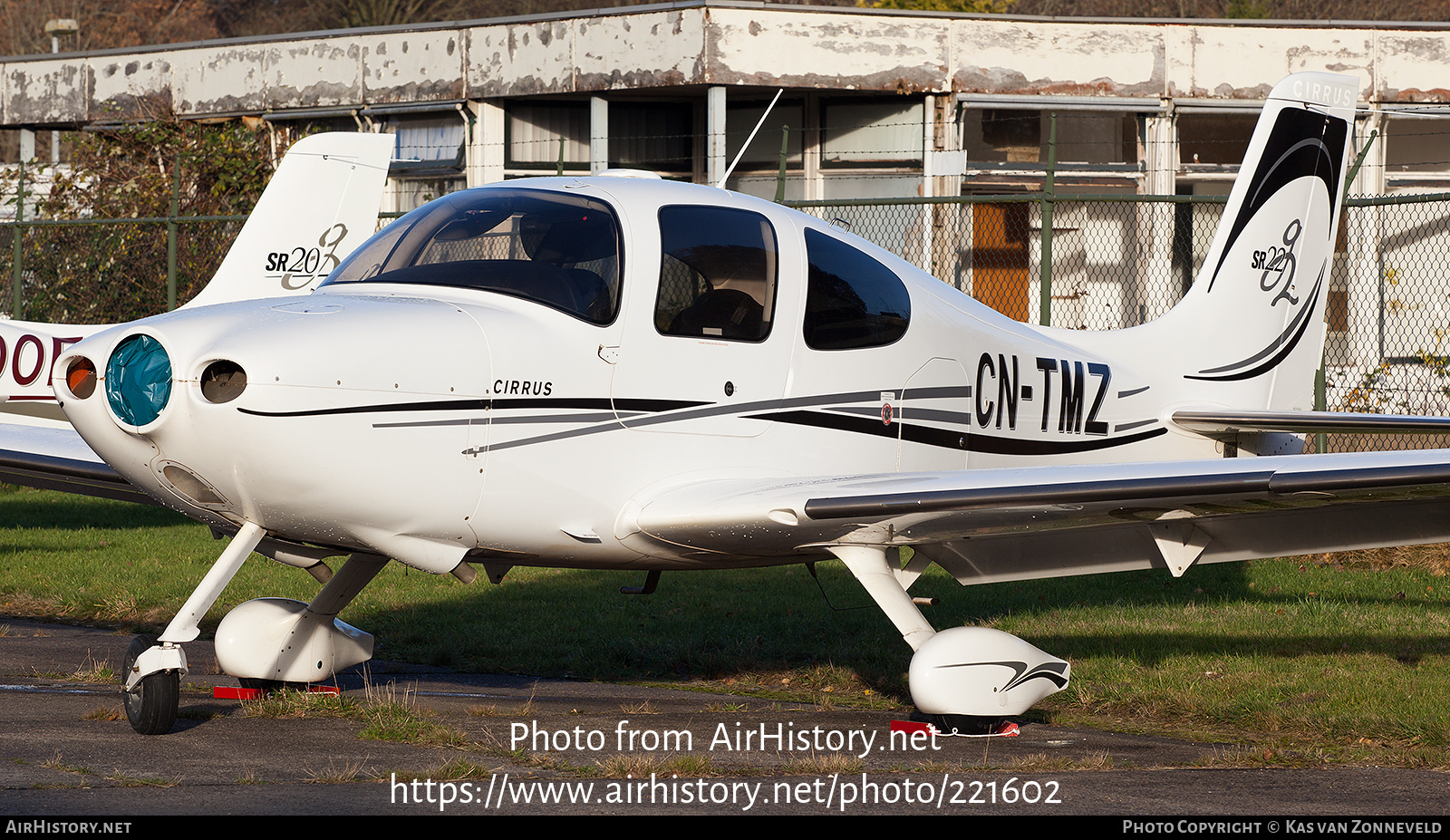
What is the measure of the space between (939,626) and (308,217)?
5967 millimetres

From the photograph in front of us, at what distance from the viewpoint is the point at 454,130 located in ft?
75.3

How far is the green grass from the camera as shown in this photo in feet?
22.1

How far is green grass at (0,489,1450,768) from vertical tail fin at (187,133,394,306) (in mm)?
2044

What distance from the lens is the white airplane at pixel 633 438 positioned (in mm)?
5273

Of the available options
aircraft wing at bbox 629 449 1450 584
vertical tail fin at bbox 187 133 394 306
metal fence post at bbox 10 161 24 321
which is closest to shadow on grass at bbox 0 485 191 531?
vertical tail fin at bbox 187 133 394 306

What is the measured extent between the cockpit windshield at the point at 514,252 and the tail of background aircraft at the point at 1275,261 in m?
4.08

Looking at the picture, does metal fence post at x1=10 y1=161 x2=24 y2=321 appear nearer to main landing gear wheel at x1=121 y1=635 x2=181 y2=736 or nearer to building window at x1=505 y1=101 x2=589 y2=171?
building window at x1=505 y1=101 x2=589 y2=171

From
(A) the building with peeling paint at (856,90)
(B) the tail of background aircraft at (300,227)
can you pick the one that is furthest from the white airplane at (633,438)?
(A) the building with peeling paint at (856,90)

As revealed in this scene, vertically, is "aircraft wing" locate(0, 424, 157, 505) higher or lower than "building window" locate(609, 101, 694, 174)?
lower

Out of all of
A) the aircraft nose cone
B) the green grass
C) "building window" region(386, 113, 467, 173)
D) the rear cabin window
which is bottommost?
the green grass

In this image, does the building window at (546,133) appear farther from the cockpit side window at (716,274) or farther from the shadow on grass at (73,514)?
the cockpit side window at (716,274)

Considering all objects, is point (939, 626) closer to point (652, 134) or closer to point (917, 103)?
point (917, 103)

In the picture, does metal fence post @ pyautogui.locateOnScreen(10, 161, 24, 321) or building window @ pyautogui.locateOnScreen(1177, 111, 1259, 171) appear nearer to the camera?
metal fence post @ pyautogui.locateOnScreen(10, 161, 24, 321)
